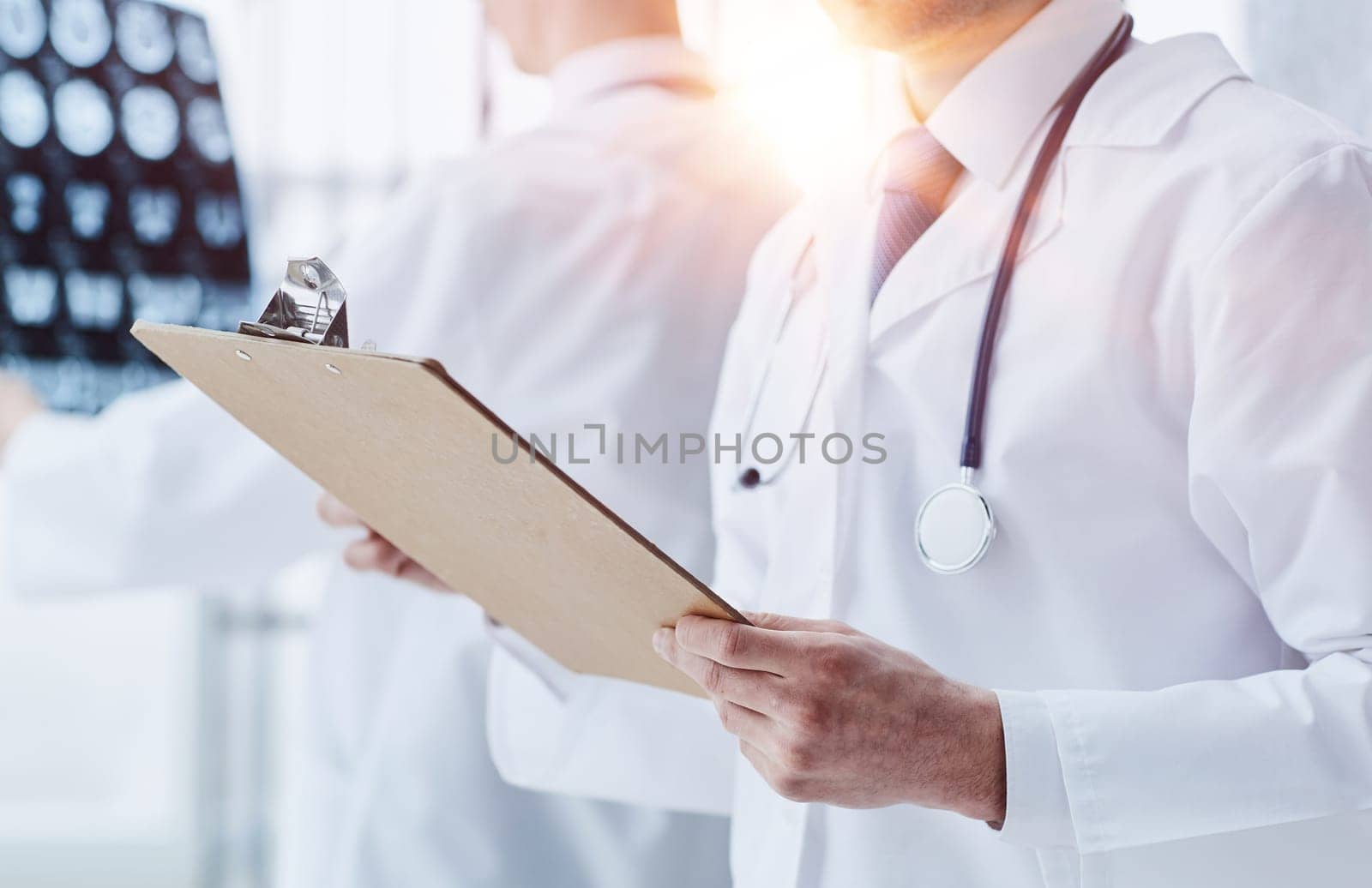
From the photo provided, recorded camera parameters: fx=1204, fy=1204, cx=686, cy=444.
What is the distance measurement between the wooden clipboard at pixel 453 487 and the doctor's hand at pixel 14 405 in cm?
72

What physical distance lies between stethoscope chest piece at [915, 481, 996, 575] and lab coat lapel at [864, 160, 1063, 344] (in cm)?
14

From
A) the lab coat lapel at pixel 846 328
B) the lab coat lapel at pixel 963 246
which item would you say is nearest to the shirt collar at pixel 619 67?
the lab coat lapel at pixel 846 328

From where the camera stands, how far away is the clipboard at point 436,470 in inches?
21.5

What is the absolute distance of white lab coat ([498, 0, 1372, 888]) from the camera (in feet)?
2.15

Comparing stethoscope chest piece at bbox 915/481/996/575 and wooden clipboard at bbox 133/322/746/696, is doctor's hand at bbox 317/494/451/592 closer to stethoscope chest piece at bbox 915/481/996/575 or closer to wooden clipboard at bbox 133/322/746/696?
wooden clipboard at bbox 133/322/746/696

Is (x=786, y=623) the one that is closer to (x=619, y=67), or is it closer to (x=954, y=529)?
(x=954, y=529)

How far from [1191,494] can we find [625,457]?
65 centimetres

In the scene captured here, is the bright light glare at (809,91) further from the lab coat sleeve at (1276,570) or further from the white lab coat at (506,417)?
the lab coat sleeve at (1276,570)

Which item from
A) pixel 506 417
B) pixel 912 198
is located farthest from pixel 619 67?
pixel 912 198

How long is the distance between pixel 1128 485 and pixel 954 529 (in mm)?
107

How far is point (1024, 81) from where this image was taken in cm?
83

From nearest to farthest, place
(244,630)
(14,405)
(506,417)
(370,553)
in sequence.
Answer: (370,553), (506,417), (14,405), (244,630)

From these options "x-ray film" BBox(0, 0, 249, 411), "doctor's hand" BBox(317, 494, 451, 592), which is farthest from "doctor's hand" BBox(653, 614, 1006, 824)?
"x-ray film" BBox(0, 0, 249, 411)

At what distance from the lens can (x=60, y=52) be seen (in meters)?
1.77
